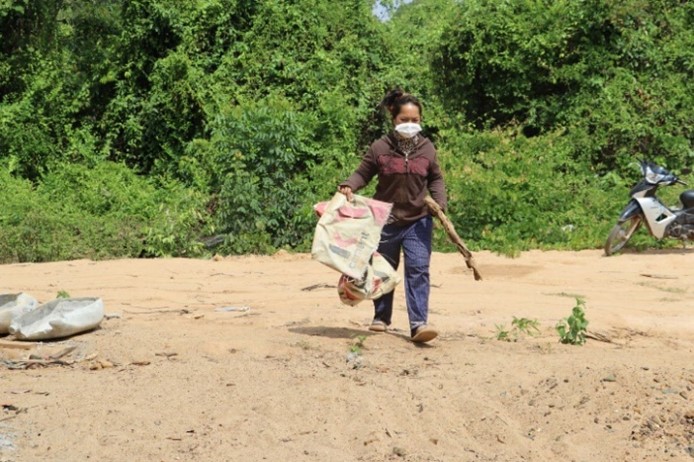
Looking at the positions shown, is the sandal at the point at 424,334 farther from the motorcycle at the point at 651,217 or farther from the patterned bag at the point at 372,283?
the motorcycle at the point at 651,217

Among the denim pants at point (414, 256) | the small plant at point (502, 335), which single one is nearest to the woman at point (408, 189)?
the denim pants at point (414, 256)

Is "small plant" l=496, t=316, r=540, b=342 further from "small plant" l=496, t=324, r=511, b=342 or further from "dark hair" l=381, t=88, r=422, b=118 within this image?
"dark hair" l=381, t=88, r=422, b=118

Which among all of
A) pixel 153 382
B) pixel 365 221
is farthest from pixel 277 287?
pixel 153 382

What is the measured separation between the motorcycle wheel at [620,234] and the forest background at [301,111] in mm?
456

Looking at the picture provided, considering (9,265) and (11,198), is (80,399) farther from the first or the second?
(11,198)

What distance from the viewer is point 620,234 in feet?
35.5

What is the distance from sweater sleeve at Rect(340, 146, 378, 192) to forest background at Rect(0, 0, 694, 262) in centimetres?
479

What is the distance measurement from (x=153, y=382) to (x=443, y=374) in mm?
1562

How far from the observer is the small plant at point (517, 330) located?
6652 mm

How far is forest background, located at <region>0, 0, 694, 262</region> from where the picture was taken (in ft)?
38.3

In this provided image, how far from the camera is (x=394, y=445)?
15.3 ft

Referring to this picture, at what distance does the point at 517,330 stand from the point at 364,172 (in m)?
1.52

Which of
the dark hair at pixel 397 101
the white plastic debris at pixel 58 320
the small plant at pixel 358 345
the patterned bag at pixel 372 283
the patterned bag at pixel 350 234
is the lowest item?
the small plant at pixel 358 345

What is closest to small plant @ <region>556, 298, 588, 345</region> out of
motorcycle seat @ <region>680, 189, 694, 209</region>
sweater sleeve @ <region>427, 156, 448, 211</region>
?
sweater sleeve @ <region>427, 156, 448, 211</region>
